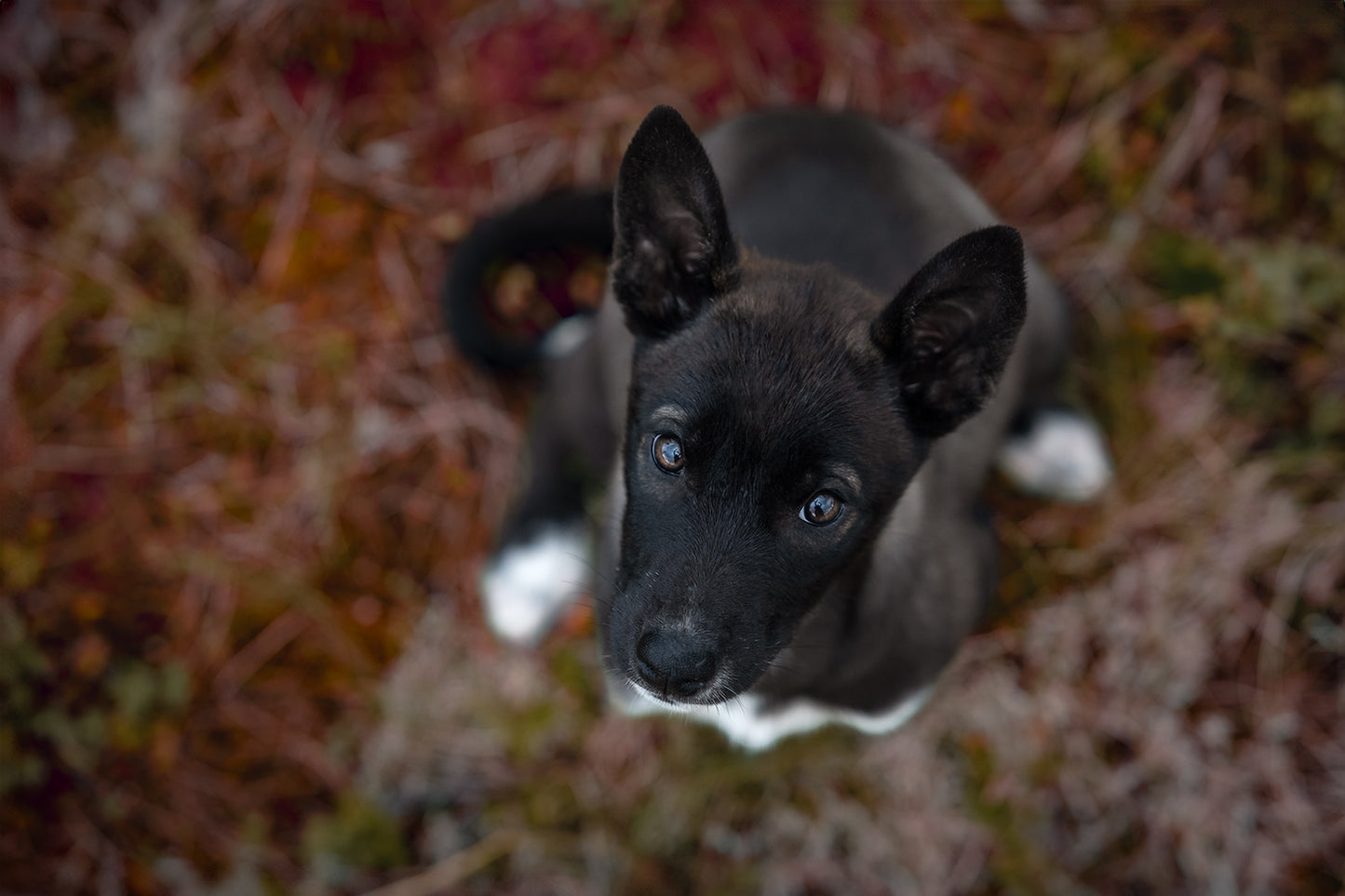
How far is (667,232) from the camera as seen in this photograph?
2.20 m

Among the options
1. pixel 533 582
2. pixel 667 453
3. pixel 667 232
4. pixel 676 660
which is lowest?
pixel 533 582

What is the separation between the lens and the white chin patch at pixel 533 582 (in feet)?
12.0

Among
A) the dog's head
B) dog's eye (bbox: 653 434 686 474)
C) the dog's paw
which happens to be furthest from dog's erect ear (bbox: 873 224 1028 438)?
the dog's paw

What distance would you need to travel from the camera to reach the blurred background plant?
11.8ft

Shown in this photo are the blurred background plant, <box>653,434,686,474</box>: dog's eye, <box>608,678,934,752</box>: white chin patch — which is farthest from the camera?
the blurred background plant

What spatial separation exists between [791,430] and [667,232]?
588 mm

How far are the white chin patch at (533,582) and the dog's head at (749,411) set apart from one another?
1.40 metres

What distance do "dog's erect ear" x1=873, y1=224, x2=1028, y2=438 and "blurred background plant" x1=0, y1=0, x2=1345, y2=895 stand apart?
6.01ft

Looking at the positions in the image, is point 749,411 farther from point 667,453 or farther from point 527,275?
point 527,275

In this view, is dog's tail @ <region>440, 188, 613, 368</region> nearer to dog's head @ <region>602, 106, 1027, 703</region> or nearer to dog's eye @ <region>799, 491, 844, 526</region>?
dog's head @ <region>602, 106, 1027, 703</region>

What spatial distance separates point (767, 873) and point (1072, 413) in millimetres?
2236

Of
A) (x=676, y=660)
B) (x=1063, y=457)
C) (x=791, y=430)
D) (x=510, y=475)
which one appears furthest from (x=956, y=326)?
(x=510, y=475)

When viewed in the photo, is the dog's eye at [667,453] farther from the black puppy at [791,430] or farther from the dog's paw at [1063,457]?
the dog's paw at [1063,457]

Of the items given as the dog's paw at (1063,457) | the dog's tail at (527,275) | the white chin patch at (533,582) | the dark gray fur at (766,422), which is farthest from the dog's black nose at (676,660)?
the dog's paw at (1063,457)
